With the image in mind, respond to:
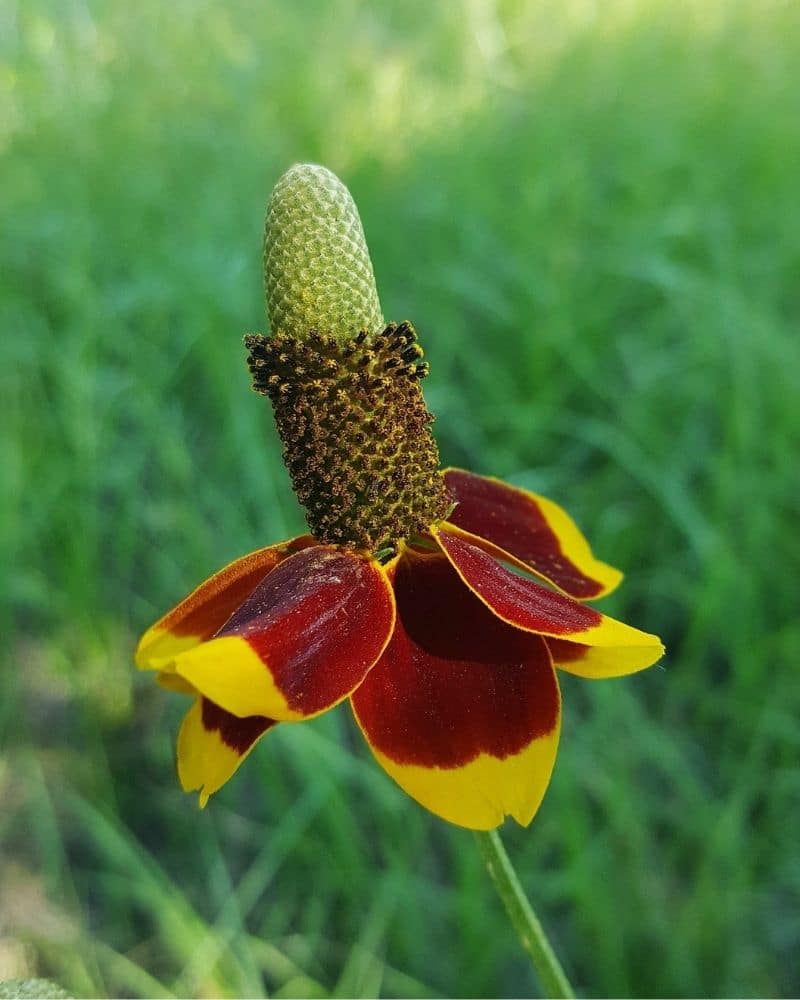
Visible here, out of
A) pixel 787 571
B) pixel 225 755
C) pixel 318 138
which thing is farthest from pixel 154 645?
pixel 318 138

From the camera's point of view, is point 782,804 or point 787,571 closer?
point 782,804

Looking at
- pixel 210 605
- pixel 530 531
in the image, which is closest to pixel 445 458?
pixel 530 531

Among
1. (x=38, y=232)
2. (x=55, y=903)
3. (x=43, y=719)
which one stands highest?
(x=38, y=232)

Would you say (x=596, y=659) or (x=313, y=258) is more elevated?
(x=313, y=258)

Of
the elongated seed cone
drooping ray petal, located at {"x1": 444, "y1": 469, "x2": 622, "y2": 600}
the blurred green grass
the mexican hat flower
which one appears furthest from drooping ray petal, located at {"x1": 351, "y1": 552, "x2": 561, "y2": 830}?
the blurred green grass

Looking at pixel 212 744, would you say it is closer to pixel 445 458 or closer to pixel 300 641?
pixel 300 641

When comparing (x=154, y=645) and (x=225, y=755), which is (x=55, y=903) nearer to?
(x=154, y=645)
